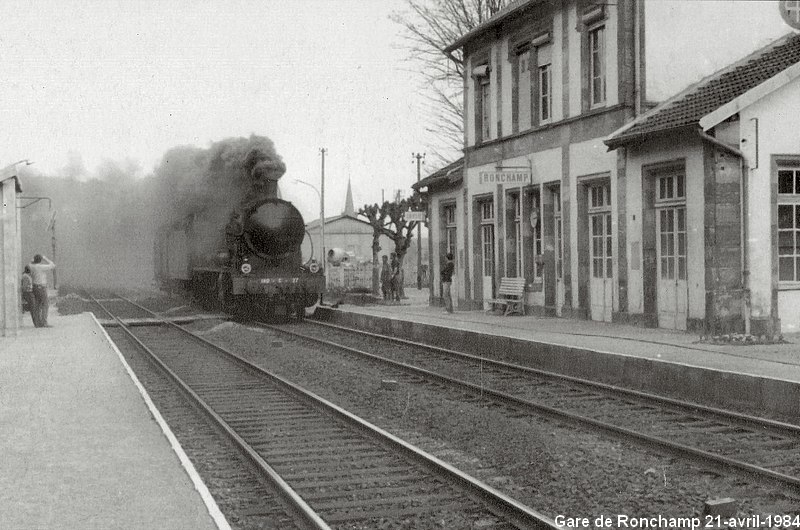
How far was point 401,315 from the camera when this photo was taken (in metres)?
24.8

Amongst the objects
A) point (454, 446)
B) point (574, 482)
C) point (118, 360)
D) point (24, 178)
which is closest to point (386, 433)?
point (454, 446)

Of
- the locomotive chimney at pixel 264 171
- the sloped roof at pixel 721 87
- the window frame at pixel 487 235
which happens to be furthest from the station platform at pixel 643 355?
the locomotive chimney at pixel 264 171

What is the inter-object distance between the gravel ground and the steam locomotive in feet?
37.8

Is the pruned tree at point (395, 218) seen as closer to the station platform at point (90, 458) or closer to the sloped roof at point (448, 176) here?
the sloped roof at point (448, 176)

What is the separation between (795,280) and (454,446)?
938 cm

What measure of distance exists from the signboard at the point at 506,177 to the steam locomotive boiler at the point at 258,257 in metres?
5.83

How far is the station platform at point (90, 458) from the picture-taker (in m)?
5.96

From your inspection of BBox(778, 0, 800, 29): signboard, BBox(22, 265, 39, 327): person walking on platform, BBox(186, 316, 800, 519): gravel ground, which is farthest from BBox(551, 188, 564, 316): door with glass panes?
BBox(778, 0, 800, 29): signboard

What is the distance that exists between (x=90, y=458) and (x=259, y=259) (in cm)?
1690

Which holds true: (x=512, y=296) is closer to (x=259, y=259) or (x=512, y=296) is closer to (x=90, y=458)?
(x=259, y=259)

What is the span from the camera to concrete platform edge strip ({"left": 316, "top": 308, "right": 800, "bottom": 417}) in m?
10.4

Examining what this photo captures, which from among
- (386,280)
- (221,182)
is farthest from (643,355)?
(386,280)

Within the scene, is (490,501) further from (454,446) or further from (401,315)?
(401,315)

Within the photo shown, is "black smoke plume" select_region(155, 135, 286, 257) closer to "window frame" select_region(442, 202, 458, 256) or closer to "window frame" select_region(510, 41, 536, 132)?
"window frame" select_region(442, 202, 458, 256)
